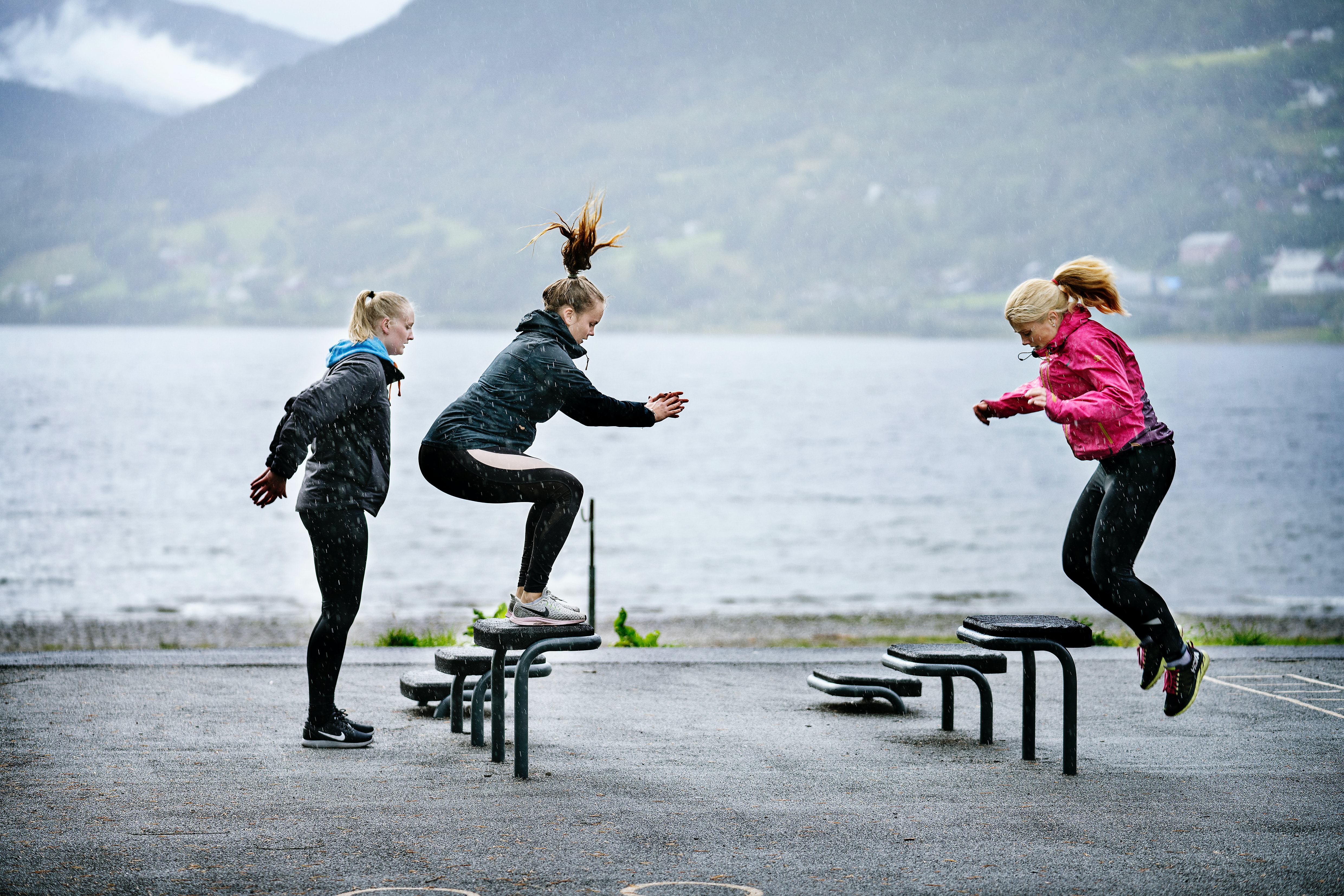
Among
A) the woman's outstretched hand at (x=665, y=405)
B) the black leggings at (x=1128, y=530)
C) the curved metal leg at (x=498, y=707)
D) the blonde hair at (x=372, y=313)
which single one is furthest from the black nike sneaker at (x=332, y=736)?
the black leggings at (x=1128, y=530)

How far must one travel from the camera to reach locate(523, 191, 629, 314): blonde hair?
596 cm

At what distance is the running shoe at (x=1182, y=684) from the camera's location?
6.09 meters

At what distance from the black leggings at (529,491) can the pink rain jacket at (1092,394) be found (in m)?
1.88

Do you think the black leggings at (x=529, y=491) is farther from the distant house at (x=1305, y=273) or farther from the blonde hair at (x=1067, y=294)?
the distant house at (x=1305, y=273)

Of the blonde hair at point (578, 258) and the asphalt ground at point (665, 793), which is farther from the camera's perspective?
the blonde hair at point (578, 258)

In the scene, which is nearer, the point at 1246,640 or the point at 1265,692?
the point at 1265,692

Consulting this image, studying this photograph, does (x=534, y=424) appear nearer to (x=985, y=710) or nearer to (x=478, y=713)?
(x=478, y=713)

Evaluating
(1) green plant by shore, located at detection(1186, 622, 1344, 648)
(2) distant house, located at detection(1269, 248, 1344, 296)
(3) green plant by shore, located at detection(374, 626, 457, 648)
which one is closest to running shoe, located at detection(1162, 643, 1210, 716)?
(1) green plant by shore, located at detection(1186, 622, 1344, 648)

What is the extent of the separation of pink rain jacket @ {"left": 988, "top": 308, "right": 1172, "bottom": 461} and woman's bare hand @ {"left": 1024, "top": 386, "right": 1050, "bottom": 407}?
1 centimetres

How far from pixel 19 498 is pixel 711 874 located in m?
41.1

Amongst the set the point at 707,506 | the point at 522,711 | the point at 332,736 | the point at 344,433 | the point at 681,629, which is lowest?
the point at 681,629

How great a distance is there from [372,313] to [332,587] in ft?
4.14

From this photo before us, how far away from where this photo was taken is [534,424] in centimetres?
599

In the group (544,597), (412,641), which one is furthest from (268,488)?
(412,641)
